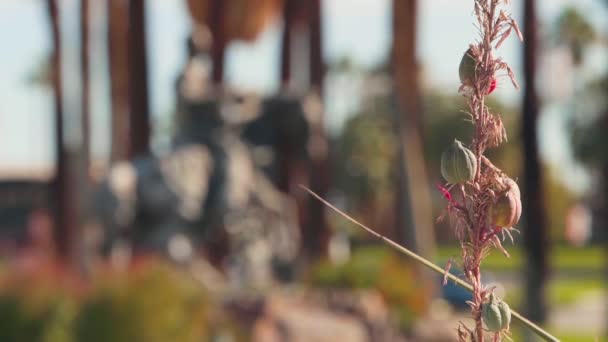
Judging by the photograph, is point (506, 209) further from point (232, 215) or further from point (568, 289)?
point (568, 289)

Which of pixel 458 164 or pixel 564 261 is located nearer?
pixel 458 164

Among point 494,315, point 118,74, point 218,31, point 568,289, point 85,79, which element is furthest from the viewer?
point 568,289

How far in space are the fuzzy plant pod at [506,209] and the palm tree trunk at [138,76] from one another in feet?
67.5

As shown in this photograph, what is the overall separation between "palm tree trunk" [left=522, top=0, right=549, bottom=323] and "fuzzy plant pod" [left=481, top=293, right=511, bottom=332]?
14911 mm

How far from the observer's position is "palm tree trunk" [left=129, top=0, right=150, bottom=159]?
21391mm

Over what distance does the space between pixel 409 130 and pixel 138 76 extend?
5.23 meters

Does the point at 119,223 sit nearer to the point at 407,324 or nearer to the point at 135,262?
the point at 135,262

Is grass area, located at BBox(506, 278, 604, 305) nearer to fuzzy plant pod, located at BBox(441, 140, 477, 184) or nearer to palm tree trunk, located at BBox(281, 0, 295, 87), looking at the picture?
palm tree trunk, located at BBox(281, 0, 295, 87)

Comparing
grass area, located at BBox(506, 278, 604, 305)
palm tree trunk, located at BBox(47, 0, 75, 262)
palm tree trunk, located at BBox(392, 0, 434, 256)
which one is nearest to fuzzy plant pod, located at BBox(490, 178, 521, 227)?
palm tree trunk, located at BBox(47, 0, 75, 262)

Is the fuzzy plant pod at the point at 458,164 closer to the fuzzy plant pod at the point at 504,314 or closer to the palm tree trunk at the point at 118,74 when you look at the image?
the fuzzy plant pod at the point at 504,314

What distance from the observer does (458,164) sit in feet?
3.23

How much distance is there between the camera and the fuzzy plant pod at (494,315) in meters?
0.97

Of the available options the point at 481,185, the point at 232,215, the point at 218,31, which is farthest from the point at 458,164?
the point at 218,31

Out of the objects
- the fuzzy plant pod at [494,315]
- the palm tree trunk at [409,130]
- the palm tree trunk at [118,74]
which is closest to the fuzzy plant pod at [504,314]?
the fuzzy plant pod at [494,315]
